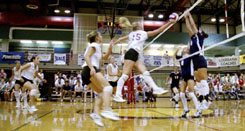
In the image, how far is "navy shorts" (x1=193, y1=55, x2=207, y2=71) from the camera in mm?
4098

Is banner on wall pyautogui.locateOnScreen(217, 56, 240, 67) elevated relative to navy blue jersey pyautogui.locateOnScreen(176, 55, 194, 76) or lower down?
elevated

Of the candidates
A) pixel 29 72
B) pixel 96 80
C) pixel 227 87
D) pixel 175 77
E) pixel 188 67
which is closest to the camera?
pixel 96 80

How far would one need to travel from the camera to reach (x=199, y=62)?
4.12 meters

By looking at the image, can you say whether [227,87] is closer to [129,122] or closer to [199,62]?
[199,62]

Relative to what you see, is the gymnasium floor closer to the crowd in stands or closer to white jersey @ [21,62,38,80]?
white jersey @ [21,62,38,80]

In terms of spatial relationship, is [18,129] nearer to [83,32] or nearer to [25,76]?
[25,76]

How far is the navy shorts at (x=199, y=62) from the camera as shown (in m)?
4.10

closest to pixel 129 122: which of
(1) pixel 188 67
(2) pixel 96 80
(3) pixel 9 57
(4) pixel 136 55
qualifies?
(2) pixel 96 80

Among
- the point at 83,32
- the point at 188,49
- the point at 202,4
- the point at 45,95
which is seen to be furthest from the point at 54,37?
the point at 188,49

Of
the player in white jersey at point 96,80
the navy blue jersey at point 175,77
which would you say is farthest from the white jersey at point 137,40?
the navy blue jersey at point 175,77

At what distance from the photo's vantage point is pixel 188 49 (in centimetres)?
461

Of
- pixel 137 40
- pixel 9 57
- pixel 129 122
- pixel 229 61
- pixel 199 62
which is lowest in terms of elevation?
Result: pixel 129 122

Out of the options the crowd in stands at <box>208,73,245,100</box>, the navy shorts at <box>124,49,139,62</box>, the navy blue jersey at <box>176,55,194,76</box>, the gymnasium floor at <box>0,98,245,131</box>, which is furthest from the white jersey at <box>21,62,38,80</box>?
the crowd in stands at <box>208,73,245,100</box>

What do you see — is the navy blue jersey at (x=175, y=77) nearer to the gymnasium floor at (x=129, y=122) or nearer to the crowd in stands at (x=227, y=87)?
the gymnasium floor at (x=129, y=122)
